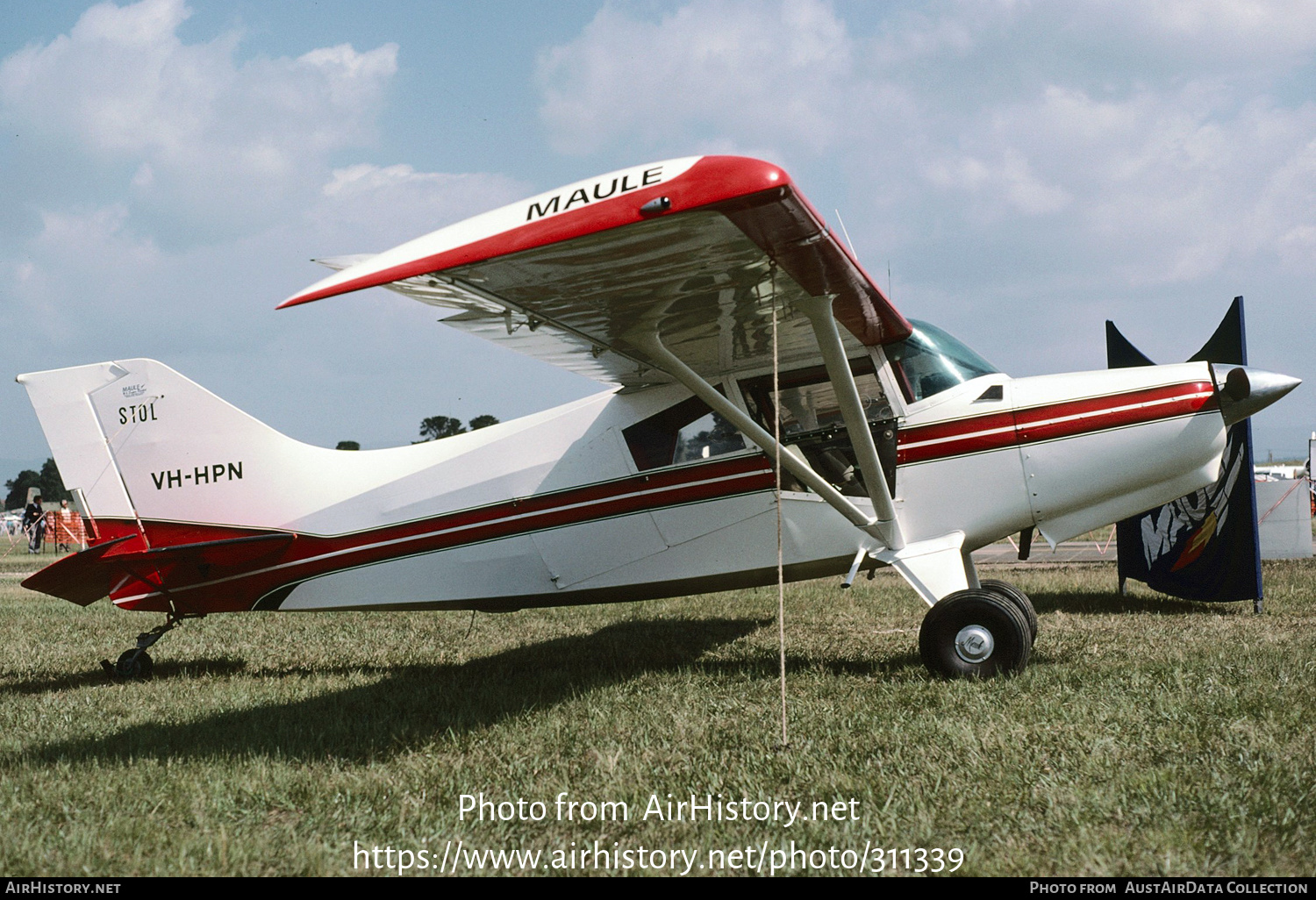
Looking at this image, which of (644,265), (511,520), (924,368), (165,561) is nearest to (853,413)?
(924,368)

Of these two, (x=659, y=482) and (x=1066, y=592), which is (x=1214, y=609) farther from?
(x=659, y=482)

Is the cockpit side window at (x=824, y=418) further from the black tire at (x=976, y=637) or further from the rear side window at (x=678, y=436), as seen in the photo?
the black tire at (x=976, y=637)

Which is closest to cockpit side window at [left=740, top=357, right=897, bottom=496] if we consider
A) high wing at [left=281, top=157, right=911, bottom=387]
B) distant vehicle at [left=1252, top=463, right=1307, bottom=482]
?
high wing at [left=281, top=157, right=911, bottom=387]

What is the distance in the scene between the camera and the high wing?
3650mm

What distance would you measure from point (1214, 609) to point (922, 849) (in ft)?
24.8

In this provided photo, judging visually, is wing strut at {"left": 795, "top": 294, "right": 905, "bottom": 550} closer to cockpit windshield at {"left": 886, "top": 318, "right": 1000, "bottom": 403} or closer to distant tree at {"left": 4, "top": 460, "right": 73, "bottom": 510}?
cockpit windshield at {"left": 886, "top": 318, "right": 1000, "bottom": 403}

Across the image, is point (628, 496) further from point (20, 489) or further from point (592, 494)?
point (20, 489)

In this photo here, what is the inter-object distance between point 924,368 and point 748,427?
5.63 feet

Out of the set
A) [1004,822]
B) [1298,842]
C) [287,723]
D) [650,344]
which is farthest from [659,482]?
[1298,842]

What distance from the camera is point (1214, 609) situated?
8.97m

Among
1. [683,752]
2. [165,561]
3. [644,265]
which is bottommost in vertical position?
[683,752]

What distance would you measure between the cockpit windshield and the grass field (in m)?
1.94

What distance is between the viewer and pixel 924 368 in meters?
6.41

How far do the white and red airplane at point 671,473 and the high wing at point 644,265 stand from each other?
0.15ft
